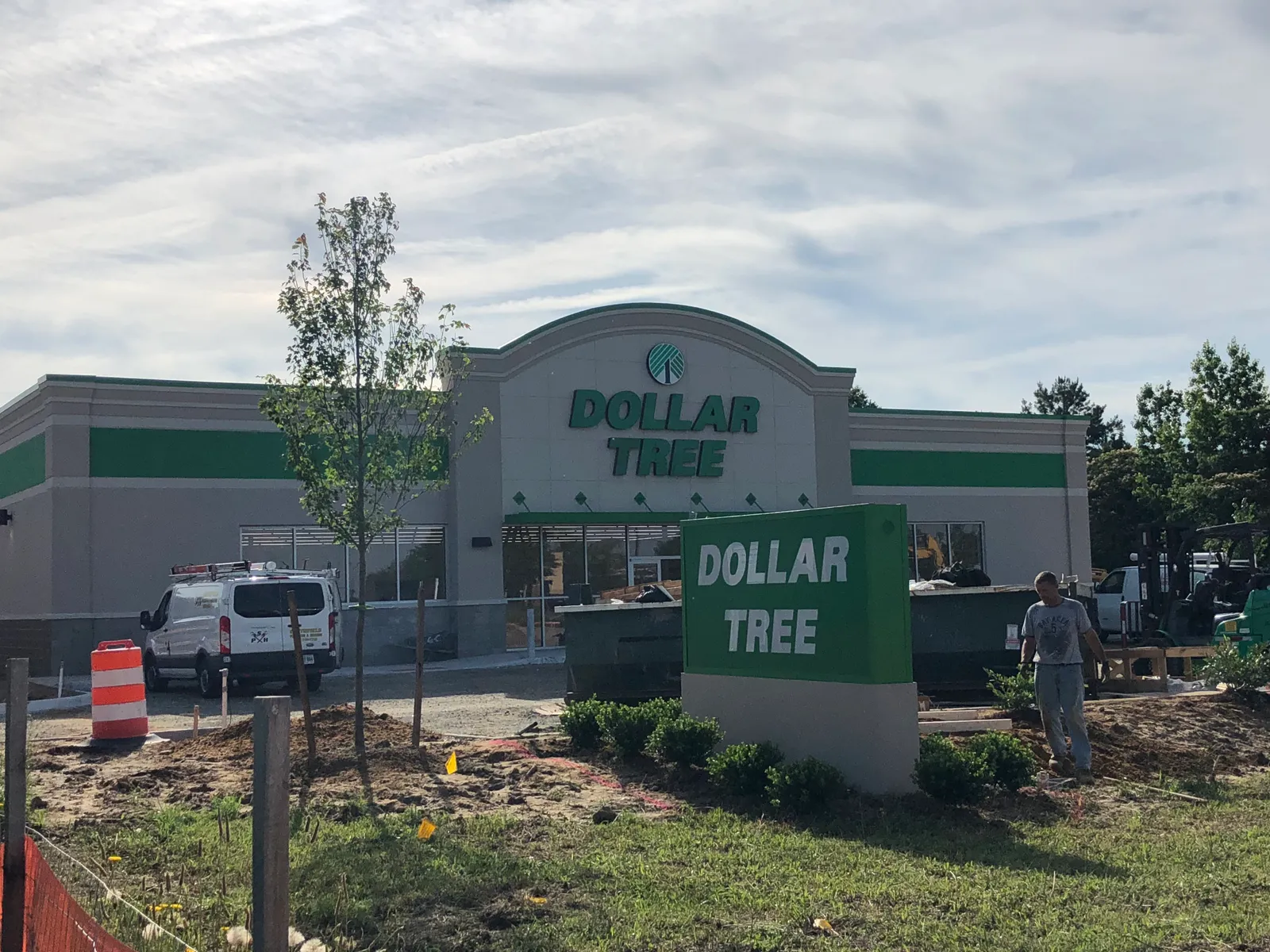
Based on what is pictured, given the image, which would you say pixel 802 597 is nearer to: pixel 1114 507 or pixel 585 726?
pixel 585 726

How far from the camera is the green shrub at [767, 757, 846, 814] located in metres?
8.97

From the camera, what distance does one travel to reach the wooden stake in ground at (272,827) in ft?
12.0

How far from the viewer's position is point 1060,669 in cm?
1089

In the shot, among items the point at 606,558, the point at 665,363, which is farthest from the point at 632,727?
the point at 665,363

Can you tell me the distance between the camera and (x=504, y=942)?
6016 mm

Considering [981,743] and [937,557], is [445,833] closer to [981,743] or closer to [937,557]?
[981,743]

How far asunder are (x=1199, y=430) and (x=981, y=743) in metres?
39.7

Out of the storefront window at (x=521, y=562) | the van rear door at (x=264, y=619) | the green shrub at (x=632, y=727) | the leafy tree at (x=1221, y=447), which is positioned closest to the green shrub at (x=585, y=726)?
the green shrub at (x=632, y=727)

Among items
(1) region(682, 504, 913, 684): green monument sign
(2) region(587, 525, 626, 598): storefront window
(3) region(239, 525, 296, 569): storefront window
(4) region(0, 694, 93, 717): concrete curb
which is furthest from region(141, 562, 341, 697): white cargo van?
(1) region(682, 504, 913, 684): green monument sign

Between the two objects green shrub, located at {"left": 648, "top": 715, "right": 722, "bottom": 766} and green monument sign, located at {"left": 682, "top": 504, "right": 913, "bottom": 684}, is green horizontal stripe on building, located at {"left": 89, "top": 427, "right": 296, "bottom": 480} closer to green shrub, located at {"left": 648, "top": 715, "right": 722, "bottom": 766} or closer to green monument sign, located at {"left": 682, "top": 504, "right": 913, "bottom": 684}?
green monument sign, located at {"left": 682, "top": 504, "right": 913, "bottom": 684}

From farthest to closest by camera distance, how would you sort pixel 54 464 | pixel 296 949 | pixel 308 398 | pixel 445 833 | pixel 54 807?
pixel 54 464
pixel 308 398
pixel 54 807
pixel 445 833
pixel 296 949

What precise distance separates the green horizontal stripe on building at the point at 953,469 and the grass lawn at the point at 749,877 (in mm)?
26372

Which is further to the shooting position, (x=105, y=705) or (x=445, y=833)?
(x=105, y=705)

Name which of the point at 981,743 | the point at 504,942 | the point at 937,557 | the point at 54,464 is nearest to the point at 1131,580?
the point at 937,557
